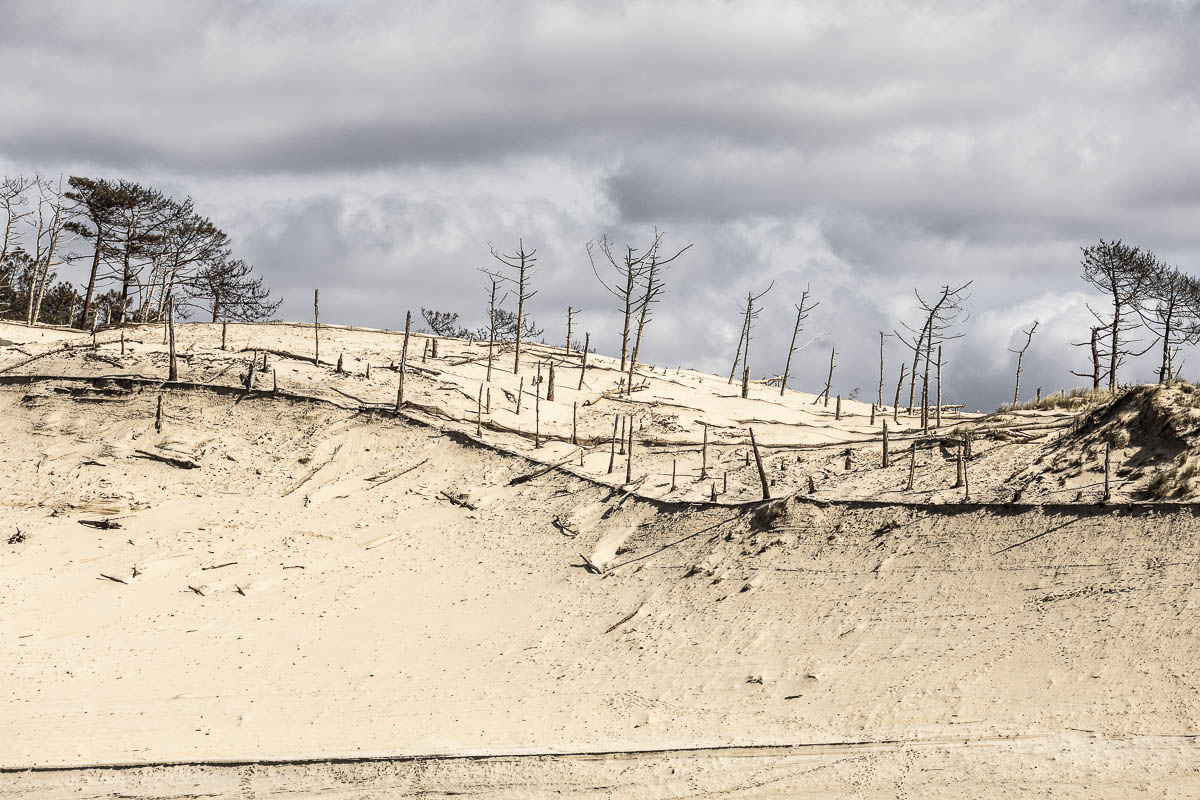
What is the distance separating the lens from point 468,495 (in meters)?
31.6

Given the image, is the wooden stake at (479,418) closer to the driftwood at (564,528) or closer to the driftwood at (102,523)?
the driftwood at (564,528)

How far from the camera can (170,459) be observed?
3350 cm

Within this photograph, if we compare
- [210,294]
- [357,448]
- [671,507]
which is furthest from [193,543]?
[210,294]

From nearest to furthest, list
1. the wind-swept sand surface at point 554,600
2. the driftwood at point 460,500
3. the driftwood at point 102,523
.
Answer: the wind-swept sand surface at point 554,600, the driftwood at point 102,523, the driftwood at point 460,500

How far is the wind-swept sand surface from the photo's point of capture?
58.1 feet

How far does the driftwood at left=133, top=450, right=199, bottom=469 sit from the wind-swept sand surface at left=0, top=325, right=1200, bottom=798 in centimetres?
6

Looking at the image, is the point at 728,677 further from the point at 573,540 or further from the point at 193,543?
the point at 193,543

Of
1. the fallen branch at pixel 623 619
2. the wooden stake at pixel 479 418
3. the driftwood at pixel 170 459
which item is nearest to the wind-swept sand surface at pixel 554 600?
the driftwood at pixel 170 459

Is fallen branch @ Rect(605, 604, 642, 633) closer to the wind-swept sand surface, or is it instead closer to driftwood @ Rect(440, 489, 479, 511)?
the wind-swept sand surface

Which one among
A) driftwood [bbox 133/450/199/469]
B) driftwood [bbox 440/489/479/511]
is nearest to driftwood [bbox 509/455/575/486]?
driftwood [bbox 440/489/479/511]

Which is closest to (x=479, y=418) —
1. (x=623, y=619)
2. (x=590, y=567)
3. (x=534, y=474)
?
(x=534, y=474)

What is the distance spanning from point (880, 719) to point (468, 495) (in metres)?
15.8

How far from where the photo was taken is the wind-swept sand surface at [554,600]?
58.1ft

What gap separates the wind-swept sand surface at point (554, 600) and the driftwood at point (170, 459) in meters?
0.06
